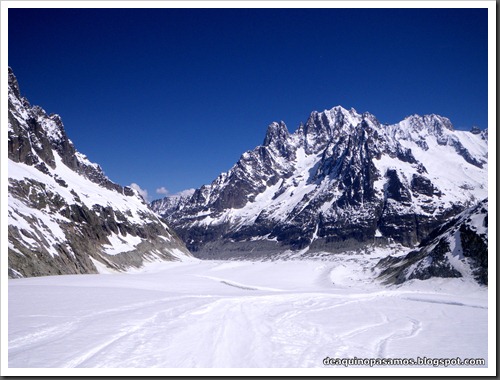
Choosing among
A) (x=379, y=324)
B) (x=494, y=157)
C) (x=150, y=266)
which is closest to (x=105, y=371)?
(x=379, y=324)

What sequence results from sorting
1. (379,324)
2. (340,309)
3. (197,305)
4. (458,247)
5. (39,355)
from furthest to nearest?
(458,247)
(340,309)
(197,305)
(379,324)
(39,355)

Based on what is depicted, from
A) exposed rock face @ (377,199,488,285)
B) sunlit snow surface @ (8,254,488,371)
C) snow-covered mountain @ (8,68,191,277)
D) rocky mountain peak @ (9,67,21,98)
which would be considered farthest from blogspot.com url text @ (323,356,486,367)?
rocky mountain peak @ (9,67,21,98)

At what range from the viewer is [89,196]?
161875mm

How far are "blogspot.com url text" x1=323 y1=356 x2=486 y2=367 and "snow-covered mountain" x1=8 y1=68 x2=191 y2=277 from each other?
181 ft

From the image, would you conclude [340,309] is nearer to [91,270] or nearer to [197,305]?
[197,305]

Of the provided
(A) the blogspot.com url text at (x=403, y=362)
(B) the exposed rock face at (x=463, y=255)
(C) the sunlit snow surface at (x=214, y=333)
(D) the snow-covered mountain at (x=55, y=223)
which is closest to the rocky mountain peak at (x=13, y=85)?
(D) the snow-covered mountain at (x=55, y=223)

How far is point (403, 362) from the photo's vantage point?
1094cm

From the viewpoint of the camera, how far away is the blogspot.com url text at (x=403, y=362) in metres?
10.8

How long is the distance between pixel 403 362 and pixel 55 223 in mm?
97684

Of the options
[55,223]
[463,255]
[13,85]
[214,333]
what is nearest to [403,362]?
[214,333]

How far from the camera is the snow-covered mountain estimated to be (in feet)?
212

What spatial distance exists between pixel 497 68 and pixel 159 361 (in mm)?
15888

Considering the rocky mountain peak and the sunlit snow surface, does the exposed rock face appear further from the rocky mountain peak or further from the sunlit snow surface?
the rocky mountain peak

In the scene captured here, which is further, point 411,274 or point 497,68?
point 411,274
